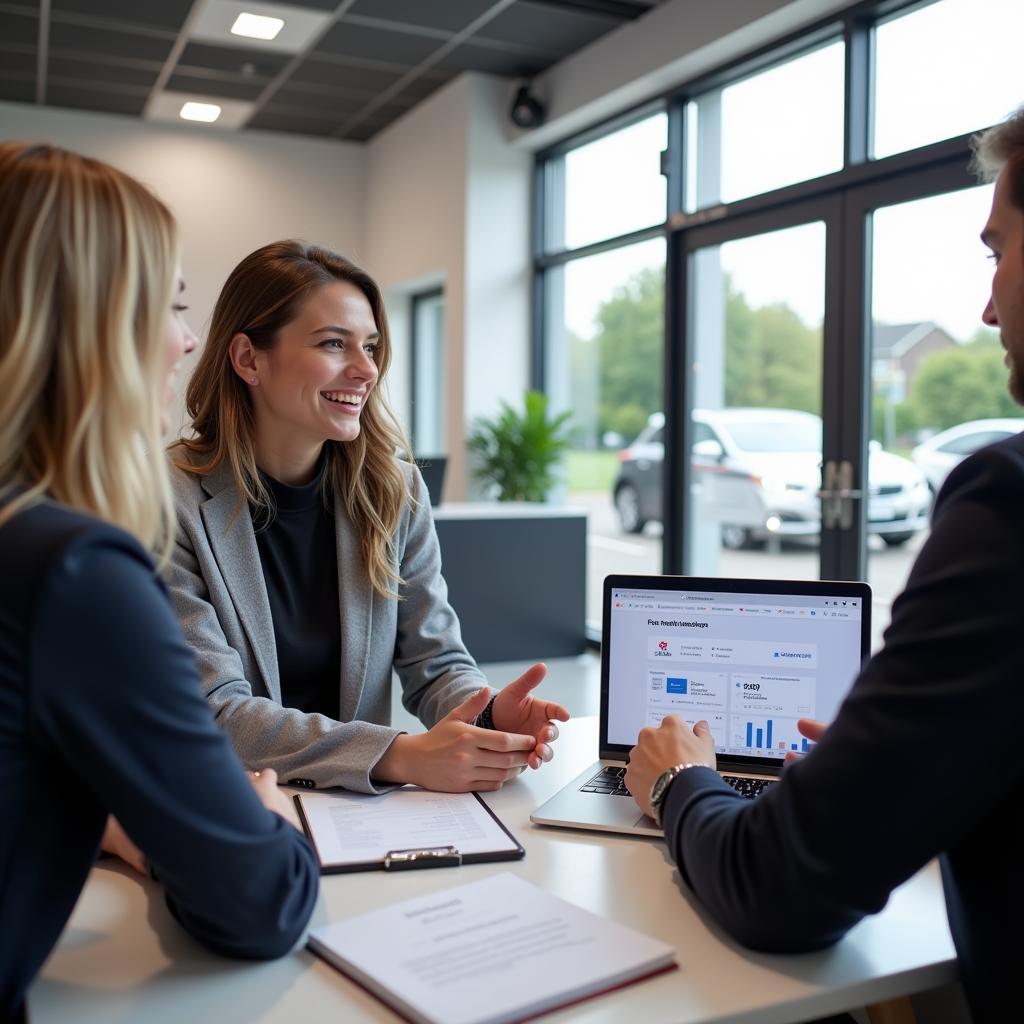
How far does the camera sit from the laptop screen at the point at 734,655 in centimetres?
142

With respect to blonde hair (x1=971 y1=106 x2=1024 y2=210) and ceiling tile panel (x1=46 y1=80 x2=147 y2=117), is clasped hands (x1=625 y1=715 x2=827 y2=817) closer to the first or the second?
blonde hair (x1=971 y1=106 x2=1024 y2=210)

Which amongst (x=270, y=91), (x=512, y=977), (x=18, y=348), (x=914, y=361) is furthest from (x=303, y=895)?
(x=270, y=91)

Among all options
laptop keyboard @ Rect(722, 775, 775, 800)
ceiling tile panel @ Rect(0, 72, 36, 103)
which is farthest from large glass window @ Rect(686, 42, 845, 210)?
ceiling tile panel @ Rect(0, 72, 36, 103)

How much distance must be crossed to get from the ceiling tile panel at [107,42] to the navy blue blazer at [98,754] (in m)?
5.31

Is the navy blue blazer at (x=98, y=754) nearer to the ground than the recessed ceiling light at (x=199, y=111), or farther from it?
nearer to the ground

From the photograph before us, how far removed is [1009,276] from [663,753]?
613 mm

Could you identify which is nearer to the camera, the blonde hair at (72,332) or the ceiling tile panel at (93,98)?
the blonde hair at (72,332)

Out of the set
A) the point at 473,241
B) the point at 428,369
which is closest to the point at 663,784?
the point at 473,241

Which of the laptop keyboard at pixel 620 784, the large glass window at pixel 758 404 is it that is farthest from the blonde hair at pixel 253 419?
the large glass window at pixel 758 404

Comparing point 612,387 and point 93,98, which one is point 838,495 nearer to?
point 612,387

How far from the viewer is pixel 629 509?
5.79m

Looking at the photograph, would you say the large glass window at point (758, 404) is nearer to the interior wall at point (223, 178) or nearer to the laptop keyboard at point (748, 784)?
the laptop keyboard at point (748, 784)

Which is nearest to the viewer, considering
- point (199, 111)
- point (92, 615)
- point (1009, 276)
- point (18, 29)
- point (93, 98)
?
point (92, 615)

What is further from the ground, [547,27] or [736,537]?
[547,27]
